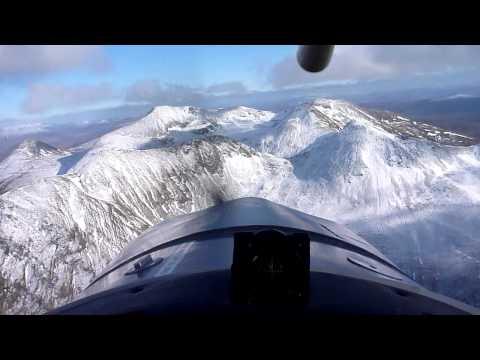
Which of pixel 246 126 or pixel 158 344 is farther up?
pixel 246 126

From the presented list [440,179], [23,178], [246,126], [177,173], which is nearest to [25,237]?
[23,178]

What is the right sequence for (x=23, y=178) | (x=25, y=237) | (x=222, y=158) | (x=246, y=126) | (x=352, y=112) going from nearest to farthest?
(x=25, y=237) → (x=23, y=178) → (x=222, y=158) → (x=246, y=126) → (x=352, y=112)

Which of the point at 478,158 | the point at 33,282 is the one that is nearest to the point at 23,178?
the point at 33,282
